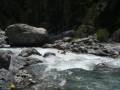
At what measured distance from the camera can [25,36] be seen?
2588 cm

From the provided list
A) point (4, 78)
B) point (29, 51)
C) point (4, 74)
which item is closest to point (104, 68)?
point (29, 51)

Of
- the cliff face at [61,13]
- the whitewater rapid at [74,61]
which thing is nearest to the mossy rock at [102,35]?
the cliff face at [61,13]

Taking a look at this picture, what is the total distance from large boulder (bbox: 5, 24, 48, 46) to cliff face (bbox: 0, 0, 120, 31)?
5.28 m

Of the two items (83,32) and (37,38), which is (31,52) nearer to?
(37,38)

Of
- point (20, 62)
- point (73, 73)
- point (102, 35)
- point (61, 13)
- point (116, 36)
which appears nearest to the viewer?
point (73, 73)

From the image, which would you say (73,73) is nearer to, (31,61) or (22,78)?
(22,78)

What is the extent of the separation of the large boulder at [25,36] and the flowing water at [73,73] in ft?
12.7

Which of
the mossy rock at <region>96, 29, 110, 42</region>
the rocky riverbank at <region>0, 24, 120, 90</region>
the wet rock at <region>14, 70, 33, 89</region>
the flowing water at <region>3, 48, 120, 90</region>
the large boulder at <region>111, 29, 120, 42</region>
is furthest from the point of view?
the mossy rock at <region>96, 29, 110, 42</region>

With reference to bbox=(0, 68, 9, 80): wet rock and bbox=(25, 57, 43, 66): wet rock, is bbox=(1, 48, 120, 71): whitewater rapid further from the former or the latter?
bbox=(0, 68, 9, 80): wet rock

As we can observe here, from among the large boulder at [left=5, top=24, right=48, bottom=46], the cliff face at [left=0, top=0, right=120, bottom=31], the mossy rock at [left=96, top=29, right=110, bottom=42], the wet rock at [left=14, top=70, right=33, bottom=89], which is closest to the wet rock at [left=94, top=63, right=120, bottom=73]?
the wet rock at [left=14, top=70, right=33, bottom=89]

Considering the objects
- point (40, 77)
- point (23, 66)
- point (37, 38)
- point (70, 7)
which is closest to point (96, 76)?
point (40, 77)

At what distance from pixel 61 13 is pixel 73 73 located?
2077 cm

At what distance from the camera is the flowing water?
49.5 ft

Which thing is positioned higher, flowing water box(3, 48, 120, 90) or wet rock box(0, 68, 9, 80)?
wet rock box(0, 68, 9, 80)
